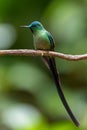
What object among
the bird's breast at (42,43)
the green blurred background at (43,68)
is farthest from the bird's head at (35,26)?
the green blurred background at (43,68)

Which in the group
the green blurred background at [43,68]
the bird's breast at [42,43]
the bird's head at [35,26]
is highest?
the bird's head at [35,26]

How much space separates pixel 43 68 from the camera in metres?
3.56

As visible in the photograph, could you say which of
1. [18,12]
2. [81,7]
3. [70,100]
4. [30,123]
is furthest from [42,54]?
[18,12]

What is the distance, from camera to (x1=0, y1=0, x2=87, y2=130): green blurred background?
325cm

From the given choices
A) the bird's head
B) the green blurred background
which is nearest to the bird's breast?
the bird's head

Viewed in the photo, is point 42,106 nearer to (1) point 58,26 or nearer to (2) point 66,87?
(2) point 66,87

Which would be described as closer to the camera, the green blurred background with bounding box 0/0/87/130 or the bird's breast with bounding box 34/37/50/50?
the bird's breast with bounding box 34/37/50/50

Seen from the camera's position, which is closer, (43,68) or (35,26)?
(35,26)

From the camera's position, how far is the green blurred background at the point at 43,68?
128 inches

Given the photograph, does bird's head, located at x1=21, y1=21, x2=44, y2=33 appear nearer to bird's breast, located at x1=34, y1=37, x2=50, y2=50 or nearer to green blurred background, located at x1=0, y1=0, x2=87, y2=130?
bird's breast, located at x1=34, y1=37, x2=50, y2=50

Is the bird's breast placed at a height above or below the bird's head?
below

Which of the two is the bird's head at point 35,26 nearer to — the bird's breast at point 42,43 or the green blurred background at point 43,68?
the bird's breast at point 42,43

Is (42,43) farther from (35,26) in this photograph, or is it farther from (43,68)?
(43,68)

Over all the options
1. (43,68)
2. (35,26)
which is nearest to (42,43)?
(35,26)
